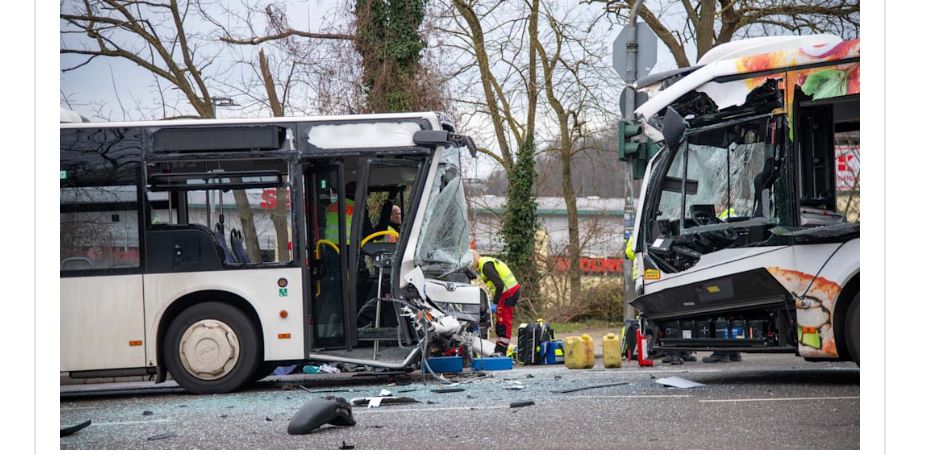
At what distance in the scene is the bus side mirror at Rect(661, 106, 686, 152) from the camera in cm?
982

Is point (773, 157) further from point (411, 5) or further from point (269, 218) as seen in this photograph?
point (411, 5)

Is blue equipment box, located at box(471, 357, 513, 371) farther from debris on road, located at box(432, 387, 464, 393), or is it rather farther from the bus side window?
the bus side window

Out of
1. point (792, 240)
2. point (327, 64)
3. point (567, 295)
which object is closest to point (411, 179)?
point (792, 240)

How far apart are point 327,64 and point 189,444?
12.3 m

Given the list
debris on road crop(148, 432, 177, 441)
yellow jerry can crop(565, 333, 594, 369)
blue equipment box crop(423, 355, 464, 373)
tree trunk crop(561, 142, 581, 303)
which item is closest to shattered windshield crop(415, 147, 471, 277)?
blue equipment box crop(423, 355, 464, 373)

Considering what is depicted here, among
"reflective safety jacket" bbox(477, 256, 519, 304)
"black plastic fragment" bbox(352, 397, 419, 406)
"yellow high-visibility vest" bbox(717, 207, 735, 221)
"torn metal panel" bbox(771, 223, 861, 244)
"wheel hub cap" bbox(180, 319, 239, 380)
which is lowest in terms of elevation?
"black plastic fragment" bbox(352, 397, 419, 406)

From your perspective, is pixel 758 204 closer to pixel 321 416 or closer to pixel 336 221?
pixel 336 221

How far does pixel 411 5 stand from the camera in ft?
63.4

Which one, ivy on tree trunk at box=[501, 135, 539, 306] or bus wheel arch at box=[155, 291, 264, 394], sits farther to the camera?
ivy on tree trunk at box=[501, 135, 539, 306]

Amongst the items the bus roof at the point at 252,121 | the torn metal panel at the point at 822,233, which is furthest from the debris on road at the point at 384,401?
the torn metal panel at the point at 822,233

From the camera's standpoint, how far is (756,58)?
9.44 meters

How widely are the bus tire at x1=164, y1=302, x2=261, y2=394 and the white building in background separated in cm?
1080

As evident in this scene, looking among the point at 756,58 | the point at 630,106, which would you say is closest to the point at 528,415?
the point at 756,58

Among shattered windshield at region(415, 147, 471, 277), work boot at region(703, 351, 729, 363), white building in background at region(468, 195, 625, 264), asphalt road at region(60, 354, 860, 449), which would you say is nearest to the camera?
asphalt road at region(60, 354, 860, 449)
